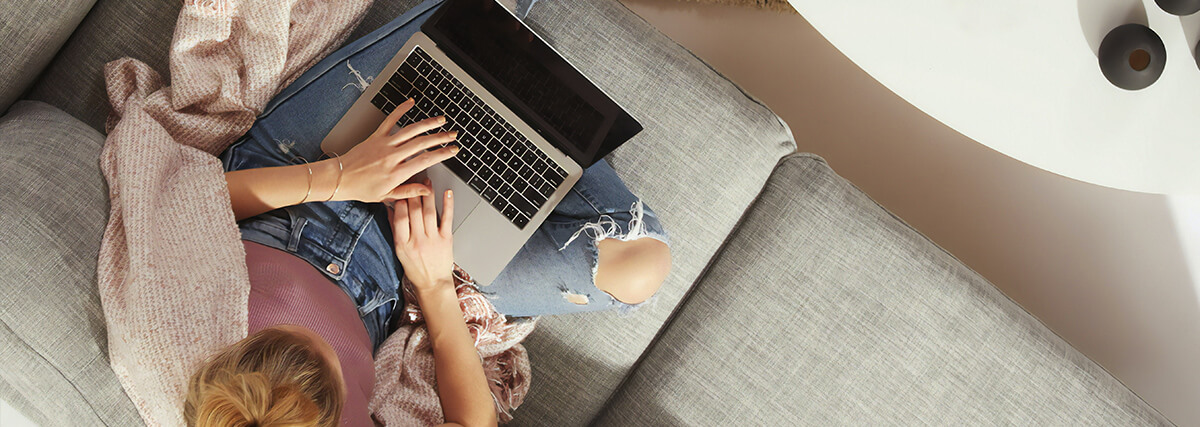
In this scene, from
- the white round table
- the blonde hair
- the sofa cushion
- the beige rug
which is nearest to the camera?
the blonde hair

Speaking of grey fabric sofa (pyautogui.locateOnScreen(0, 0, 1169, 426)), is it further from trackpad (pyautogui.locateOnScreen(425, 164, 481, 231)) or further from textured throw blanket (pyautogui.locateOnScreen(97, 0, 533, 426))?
trackpad (pyautogui.locateOnScreen(425, 164, 481, 231))

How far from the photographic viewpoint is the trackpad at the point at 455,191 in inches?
40.0

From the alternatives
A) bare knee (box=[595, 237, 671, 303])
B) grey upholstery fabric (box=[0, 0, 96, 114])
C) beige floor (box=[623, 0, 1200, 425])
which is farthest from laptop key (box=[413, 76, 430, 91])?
beige floor (box=[623, 0, 1200, 425])

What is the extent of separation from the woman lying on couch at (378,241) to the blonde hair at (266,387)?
8cm

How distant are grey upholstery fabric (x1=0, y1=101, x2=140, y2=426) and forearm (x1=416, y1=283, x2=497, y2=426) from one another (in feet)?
1.28

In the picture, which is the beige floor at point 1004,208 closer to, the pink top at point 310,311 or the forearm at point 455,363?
the forearm at point 455,363

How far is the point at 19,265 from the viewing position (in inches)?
31.6

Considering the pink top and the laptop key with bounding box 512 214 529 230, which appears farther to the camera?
the laptop key with bounding box 512 214 529 230

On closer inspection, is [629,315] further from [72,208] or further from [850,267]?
[72,208]

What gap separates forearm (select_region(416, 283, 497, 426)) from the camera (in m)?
0.98

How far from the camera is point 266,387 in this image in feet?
2.21

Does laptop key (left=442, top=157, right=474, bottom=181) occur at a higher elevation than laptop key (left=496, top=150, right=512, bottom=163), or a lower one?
lower

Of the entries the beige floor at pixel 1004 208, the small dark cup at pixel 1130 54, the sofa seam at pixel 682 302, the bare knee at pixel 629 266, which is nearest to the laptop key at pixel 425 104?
the bare knee at pixel 629 266

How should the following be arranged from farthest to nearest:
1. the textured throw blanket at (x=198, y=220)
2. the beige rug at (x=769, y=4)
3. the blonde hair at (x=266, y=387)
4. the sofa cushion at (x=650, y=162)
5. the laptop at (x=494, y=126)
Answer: the beige rug at (x=769, y=4) < the sofa cushion at (x=650, y=162) < the laptop at (x=494, y=126) < the textured throw blanket at (x=198, y=220) < the blonde hair at (x=266, y=387)
